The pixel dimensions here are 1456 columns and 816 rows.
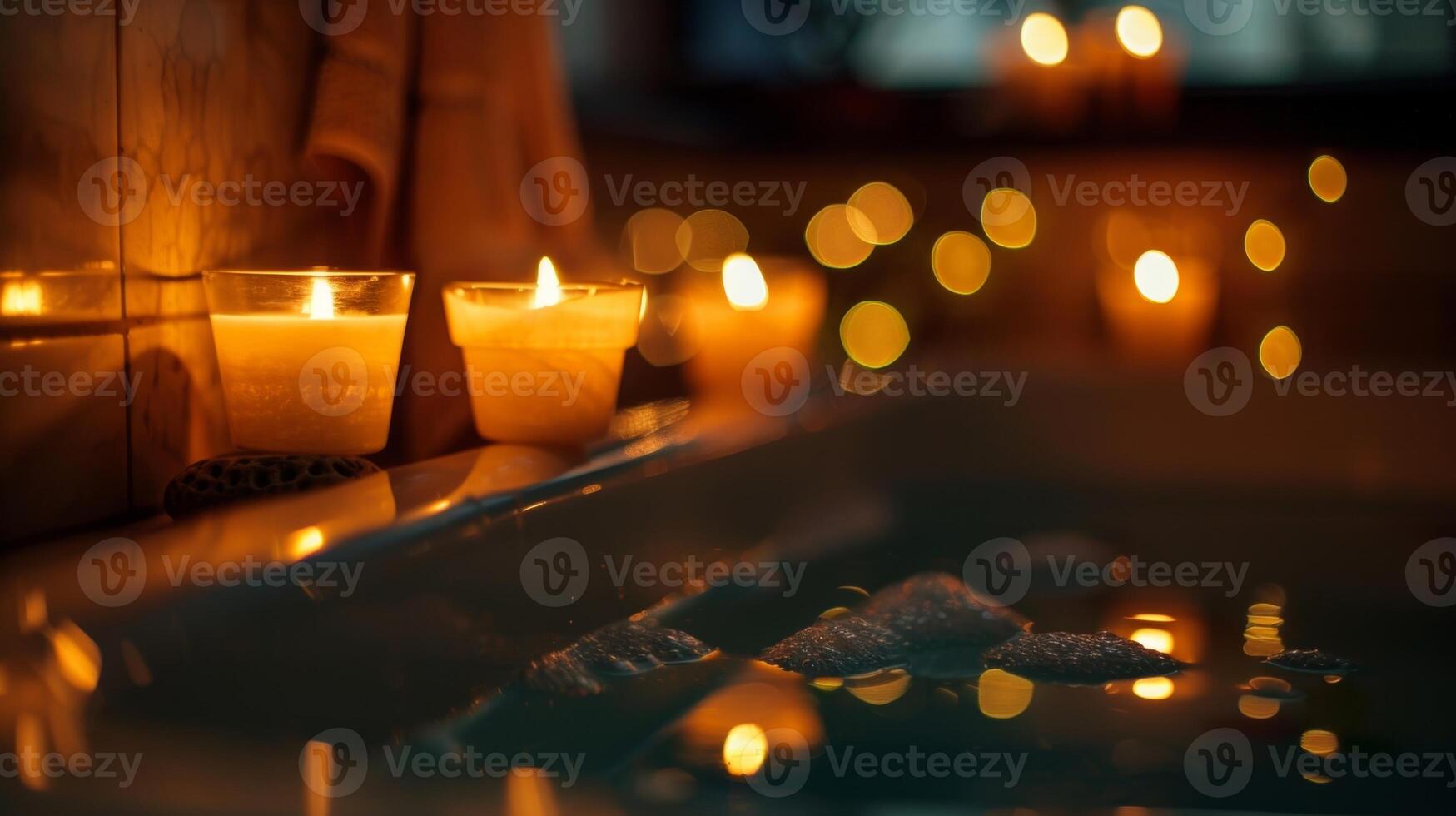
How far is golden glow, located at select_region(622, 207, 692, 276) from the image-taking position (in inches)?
96.2

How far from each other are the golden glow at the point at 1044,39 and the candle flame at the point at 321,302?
1.99 metres

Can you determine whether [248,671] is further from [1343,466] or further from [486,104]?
[1343,466]

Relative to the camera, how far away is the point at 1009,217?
2531mm

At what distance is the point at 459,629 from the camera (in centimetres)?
72

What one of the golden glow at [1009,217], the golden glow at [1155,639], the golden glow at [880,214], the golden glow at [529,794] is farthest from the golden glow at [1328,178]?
the golden glow at [529,794]

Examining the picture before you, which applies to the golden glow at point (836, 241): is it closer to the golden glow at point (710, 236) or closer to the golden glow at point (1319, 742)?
the golden glow at point (710, 236)

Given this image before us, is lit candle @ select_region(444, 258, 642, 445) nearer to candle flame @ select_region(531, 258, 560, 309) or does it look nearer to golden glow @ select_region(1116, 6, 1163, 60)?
candle flame @ select_region(531, 258, 560, 309)

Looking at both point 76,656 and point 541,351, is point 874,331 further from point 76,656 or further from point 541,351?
point 76,656

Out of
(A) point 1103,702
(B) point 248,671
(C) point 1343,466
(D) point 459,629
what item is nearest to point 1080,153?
(C) point 1343,466

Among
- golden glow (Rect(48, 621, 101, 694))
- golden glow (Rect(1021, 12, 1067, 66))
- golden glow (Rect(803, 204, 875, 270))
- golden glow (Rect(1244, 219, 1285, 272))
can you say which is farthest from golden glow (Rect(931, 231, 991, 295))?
golden glow (Rect(48, 621, 101, 694))

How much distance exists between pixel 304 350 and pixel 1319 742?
66cm

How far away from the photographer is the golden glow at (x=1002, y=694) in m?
0.76

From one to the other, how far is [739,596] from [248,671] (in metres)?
0.47

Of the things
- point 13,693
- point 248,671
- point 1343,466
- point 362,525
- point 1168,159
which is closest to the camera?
point 13,693
